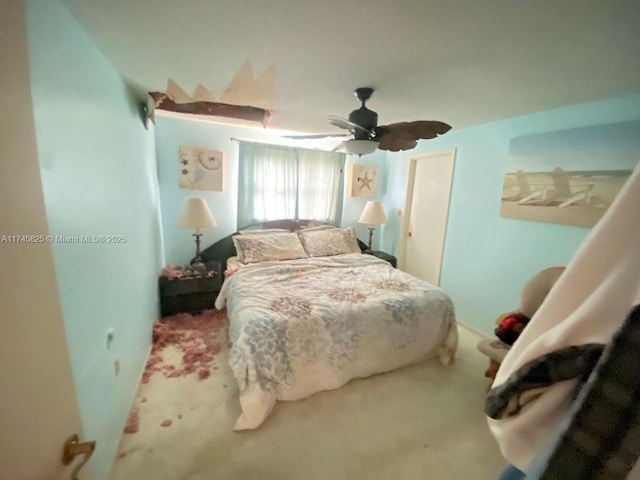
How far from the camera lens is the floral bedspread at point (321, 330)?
1.73 metres

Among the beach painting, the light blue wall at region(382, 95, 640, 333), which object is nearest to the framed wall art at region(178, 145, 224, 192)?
the light blue wall at region(382, 95, 640, 333)

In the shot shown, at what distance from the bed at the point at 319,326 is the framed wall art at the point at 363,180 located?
4.86 ft

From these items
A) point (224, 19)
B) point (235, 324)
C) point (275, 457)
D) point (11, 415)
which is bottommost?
point (275, 457)

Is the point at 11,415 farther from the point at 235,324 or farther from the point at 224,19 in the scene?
the point at 235,324

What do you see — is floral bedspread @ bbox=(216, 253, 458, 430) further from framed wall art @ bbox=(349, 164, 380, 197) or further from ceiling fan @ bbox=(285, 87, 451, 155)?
framed wall art @ bbox=(349, 164, 380, 197)

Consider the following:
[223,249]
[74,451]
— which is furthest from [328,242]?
[74,451]

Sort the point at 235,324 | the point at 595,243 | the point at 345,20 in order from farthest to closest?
the point at 235,324
the point at 345,20
the point at 595,243

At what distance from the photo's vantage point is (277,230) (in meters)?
3.53

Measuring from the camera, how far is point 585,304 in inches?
16.7

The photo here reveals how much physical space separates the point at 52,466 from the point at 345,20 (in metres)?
1.64

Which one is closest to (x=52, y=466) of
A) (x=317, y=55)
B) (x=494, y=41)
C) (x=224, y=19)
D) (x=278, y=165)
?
(x=224, y=19)

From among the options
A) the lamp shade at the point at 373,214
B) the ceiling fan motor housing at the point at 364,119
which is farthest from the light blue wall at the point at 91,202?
the lamp shade at the point at 373,214

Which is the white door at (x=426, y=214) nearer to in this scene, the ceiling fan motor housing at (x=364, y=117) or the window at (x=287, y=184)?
the window at (x=287, y=184)

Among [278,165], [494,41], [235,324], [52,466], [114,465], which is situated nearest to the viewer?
[52,466]
